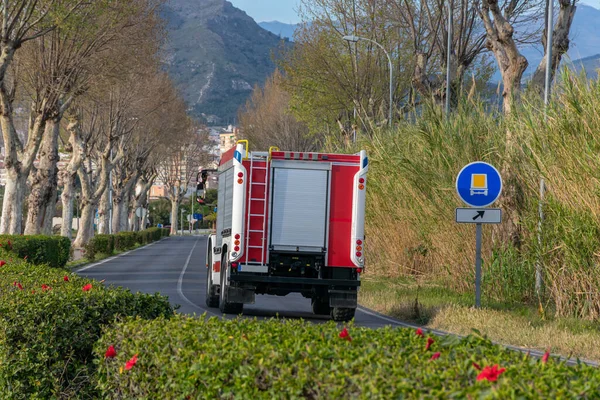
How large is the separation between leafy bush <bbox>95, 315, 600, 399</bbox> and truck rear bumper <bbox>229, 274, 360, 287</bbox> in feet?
34.8

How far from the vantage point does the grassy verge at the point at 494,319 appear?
13.7 m

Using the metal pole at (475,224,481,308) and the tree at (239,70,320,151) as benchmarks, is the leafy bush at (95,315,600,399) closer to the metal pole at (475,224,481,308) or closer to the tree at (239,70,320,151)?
the metal pole at (475,224,481,308)

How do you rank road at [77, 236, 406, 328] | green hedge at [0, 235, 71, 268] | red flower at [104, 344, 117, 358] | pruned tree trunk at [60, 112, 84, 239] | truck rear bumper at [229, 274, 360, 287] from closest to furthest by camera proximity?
red flower at [104, 344, 117, 358], truck rear bumper at [229, 274, 360, 287], road at [77, 236, 406, 328], green hedge at [0, 235, 71, 268], pruned tree trunk at [60, 112, 84, 239]

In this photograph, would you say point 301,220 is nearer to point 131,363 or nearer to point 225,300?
point 225,300

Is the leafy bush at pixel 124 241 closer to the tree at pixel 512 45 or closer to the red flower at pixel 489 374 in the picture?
the tree at pixel 512 45

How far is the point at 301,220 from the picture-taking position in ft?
58.5

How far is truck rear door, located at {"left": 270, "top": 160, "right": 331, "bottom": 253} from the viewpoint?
1781cm

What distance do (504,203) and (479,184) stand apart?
3782mm

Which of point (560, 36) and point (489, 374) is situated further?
point (560, 36)

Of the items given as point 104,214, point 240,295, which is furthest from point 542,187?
point 104,214

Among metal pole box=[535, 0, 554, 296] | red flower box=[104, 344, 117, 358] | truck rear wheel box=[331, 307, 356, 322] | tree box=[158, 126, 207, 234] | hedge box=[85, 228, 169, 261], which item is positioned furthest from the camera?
tree box=[158, 126, 207, 234]

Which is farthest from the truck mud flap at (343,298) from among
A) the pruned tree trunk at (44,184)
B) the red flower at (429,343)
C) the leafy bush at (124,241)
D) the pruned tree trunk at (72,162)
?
the leafy bush at (124,241)

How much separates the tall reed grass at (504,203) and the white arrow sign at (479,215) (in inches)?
40.3

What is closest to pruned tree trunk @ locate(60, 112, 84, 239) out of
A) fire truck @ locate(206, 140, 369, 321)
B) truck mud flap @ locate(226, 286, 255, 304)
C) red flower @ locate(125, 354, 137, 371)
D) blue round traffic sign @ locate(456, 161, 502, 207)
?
truck mud flap @ locate(226, 286, 255, 304)
